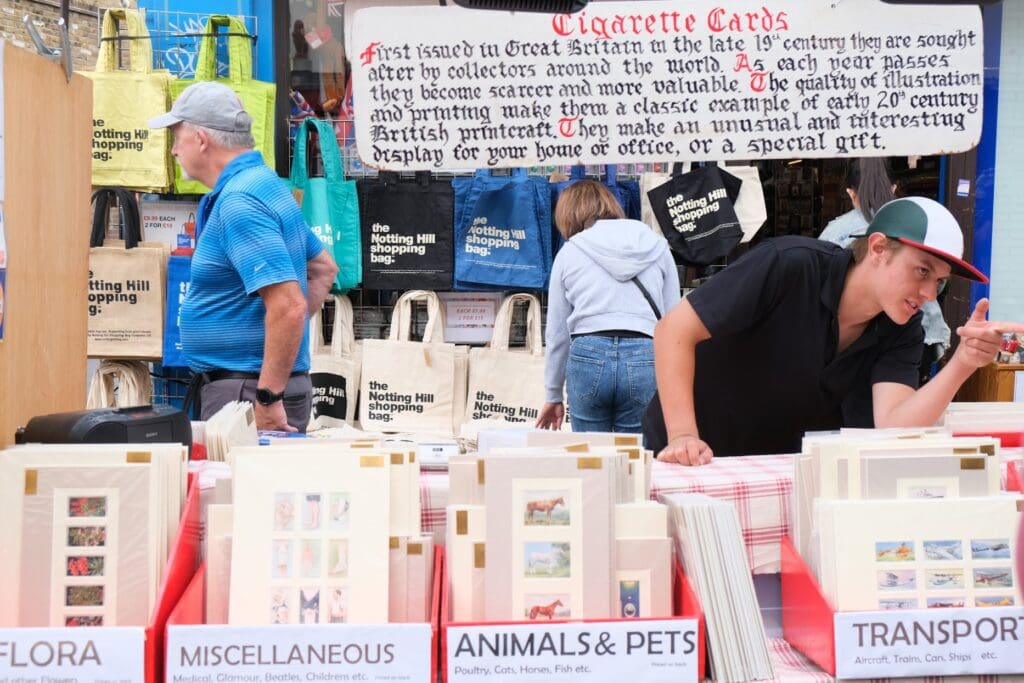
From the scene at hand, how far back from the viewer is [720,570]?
1.79 metres

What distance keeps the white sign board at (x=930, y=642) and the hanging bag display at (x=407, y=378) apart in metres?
3.83

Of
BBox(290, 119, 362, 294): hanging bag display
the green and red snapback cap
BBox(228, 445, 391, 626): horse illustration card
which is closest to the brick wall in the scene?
BBox(290, 119, 362, 294): hanging bag display

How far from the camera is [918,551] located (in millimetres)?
1814

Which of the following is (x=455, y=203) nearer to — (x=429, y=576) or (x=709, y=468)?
(x=709, y=468)

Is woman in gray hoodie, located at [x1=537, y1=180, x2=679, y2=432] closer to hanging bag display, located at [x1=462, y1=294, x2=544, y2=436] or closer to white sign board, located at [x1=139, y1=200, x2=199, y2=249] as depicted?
hanging bag display, located at [x1=462, y1=294, x2=544, y2=436]

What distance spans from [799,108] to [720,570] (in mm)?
1304

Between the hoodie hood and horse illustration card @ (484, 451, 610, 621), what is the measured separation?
95.4 inches

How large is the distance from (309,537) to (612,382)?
2.45 m

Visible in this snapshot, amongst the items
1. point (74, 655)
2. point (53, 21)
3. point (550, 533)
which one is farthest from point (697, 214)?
point (53, 21)

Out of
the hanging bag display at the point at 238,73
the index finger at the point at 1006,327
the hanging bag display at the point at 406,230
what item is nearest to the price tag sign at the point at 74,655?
the index finger at the point at 1006,327

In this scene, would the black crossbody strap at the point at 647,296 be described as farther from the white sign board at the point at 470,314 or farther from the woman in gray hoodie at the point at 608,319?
the white sign board at the point at 470,314

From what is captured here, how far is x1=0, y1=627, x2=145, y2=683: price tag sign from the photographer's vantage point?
1626 mm

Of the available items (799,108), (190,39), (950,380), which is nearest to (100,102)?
(190,39)

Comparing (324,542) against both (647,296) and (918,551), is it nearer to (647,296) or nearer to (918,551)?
(918,551)
